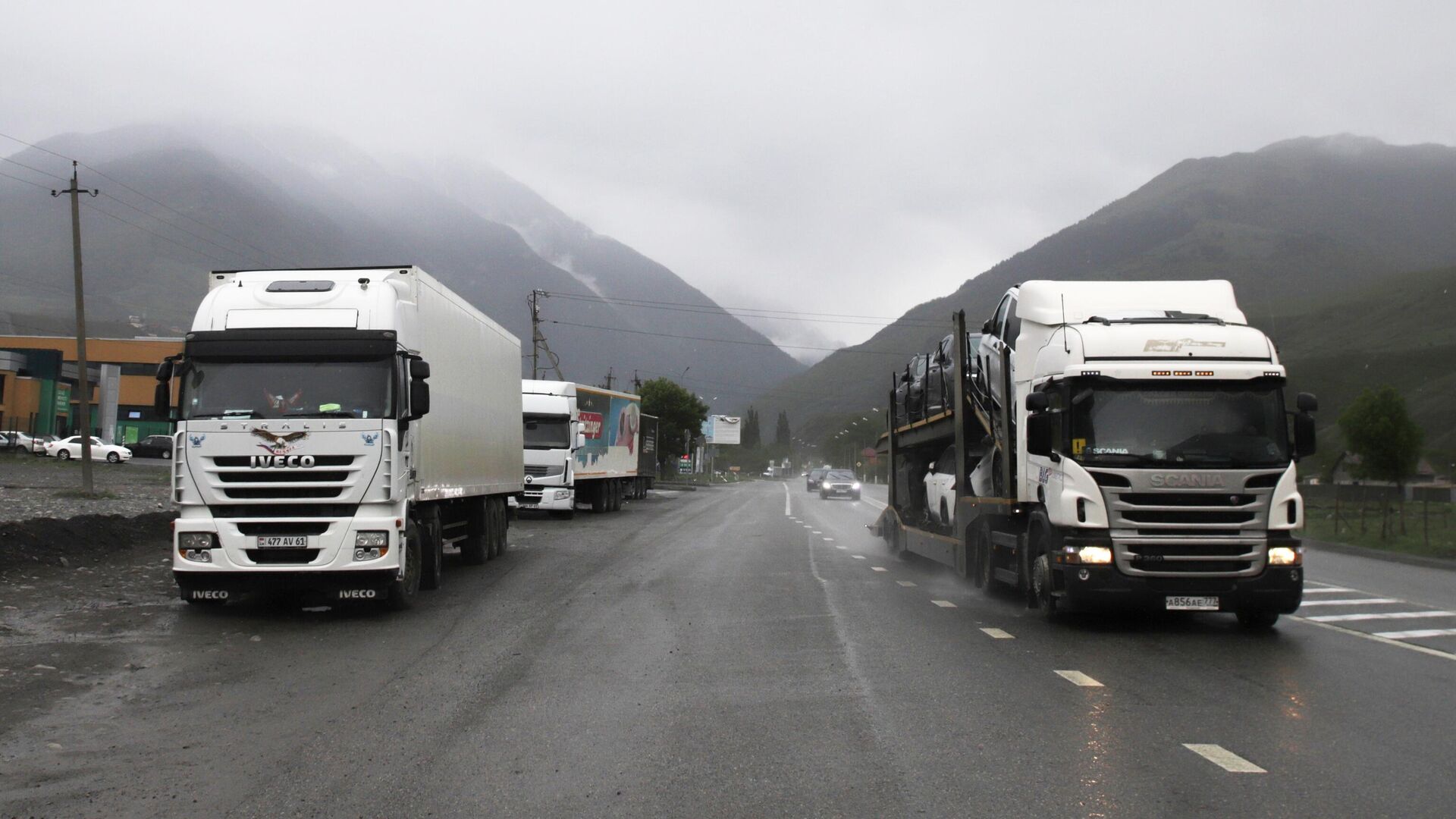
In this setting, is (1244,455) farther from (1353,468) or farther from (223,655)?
(1353,468)

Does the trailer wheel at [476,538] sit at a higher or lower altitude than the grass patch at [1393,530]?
higher

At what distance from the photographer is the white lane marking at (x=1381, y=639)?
949 centimetres

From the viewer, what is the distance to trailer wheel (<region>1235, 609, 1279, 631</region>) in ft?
34.9

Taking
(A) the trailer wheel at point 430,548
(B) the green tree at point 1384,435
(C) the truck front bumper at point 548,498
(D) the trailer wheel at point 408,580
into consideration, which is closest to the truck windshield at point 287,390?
(D) the trailer wheel at point 408,580

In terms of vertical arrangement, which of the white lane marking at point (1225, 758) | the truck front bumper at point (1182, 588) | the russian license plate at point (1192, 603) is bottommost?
the white lane marking at point (1225, 758)

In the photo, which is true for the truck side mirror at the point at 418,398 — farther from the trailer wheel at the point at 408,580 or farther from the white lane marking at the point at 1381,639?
the white lane marking at the point at 1381,639

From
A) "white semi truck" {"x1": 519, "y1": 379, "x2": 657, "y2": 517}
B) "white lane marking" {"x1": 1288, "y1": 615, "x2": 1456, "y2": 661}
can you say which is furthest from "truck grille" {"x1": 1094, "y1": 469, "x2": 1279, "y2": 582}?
"white semi truck" {"x1": 519, "y1": 379, "x2": 657, "y2": 517}

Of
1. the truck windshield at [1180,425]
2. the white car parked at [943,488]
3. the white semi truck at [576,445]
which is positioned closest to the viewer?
the truck windshield at [1180,425]

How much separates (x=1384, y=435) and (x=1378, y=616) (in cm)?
2370

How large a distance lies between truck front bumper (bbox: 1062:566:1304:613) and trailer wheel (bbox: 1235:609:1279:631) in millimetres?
509

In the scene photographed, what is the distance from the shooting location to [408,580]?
1220 centimetres

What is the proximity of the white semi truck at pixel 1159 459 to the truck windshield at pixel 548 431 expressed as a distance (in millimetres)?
19873

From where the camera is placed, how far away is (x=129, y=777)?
223 inches

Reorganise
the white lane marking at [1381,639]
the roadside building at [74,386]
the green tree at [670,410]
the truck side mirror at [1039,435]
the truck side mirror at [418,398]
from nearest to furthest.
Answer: the white lane marking at [1381,639]
the truck side mirror at [1039,435]
the truck side mirror at [418,398]
the roadside building at [74,386]
the green tree at [670,410]
